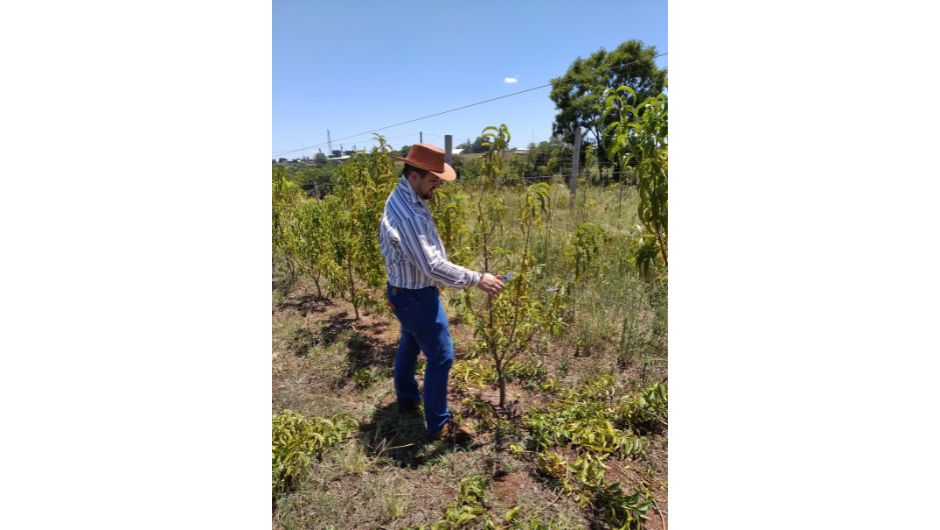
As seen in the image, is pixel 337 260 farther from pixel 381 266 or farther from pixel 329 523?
pixel 329 523

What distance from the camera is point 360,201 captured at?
3.43 metres

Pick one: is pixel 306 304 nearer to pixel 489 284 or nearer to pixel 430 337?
pixel 430 337

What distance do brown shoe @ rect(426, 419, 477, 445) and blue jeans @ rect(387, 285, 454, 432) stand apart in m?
0.04

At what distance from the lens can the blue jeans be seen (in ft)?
6.79

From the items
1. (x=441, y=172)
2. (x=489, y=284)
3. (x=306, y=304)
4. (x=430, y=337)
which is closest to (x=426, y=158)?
(x=441, y=172)

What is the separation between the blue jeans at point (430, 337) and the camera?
2.07 meters

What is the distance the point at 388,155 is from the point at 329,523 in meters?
2.58

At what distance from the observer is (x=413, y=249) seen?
1920 millimetres

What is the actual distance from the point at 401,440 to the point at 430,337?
67 centimetres

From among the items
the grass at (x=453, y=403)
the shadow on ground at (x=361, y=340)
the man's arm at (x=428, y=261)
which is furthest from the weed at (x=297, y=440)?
the man's arm at (x=428, y=261)

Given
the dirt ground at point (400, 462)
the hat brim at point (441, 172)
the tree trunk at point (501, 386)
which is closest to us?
the dirt ground at point (400, 462)

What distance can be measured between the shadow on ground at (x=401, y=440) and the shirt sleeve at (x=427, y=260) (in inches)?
36.8

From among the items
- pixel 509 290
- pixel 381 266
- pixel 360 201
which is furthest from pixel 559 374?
pixel 360 201

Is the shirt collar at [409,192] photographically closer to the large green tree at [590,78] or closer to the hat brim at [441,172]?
the hat brim at [441,172]
